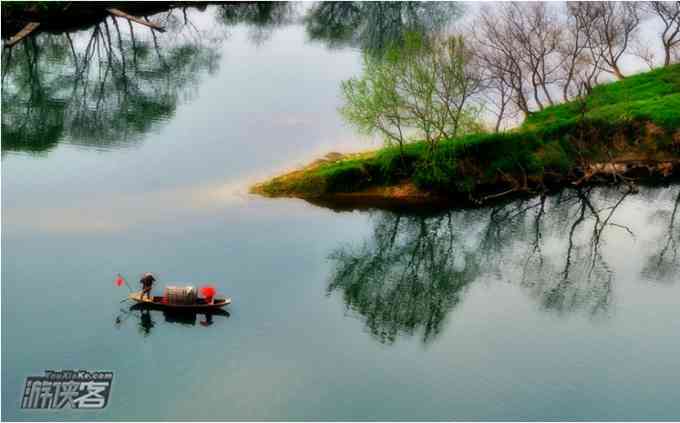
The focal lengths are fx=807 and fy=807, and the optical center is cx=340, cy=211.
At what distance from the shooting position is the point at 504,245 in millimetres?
42625

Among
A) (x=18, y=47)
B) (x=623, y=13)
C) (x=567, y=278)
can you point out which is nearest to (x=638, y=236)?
(x=567, y=278)

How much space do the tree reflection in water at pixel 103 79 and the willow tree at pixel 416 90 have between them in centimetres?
1630

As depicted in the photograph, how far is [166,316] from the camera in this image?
33625 mm

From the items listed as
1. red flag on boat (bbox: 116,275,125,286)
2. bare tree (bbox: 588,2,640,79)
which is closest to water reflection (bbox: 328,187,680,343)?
red flag on boat (bbox: 116,275,125,286)

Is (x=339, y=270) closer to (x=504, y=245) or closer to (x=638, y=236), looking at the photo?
(x=504, y=245)

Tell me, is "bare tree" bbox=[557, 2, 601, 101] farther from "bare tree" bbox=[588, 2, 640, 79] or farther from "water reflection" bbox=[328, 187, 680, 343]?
"water reflection" bbox=[328, 187, 680, 343]

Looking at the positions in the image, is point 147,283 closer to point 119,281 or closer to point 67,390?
point 119,281

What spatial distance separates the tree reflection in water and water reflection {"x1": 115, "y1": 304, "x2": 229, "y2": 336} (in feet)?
66.2

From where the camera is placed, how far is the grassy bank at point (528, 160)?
4681 centimetres

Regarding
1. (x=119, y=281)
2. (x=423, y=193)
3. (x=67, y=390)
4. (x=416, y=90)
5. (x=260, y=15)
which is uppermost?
(x=260, y=15)

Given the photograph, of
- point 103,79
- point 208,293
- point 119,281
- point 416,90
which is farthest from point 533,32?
point 119,281

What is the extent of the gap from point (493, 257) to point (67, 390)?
867 inches

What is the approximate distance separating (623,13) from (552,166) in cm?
1860

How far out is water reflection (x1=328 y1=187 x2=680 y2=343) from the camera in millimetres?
36094
